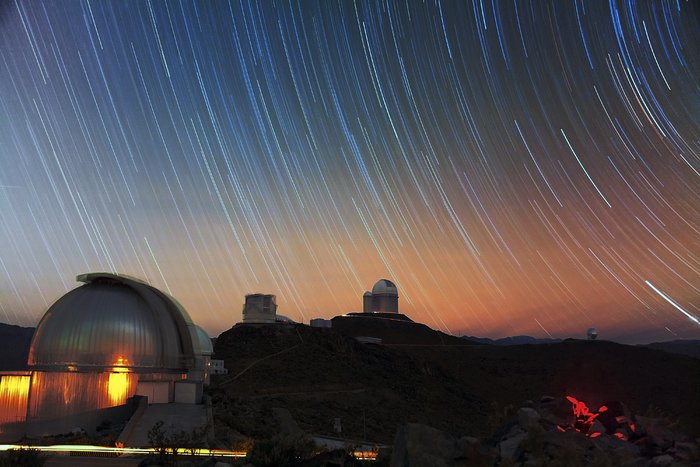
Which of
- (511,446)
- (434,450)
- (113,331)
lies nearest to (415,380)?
(113,331)

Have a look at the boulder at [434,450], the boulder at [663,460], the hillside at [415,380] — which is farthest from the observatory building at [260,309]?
the boulder at [663,460]

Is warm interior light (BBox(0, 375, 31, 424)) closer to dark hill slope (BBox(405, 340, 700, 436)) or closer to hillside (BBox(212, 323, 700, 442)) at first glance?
hillside (BBox(212, 323, 700, 442))

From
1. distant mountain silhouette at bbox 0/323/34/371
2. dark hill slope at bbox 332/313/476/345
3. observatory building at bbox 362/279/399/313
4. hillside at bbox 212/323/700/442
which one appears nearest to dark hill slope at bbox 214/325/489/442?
hillside at bbox 212/323/700/442

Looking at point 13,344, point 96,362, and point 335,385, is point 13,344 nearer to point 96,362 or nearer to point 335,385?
point 335,385

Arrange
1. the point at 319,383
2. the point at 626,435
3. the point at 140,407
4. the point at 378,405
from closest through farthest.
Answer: the point at 626,435, the point at 140,407, the point at 378,405, the point at 319,383

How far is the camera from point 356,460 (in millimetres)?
10609

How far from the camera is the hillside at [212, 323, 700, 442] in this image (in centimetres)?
3519

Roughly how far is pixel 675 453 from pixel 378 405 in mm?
32807

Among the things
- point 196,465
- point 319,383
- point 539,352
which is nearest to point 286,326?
point 319,383

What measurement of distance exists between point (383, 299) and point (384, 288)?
4.13ft

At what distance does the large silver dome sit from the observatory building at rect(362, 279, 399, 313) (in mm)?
57223

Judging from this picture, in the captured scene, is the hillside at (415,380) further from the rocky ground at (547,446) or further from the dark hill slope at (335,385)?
the rocky ground at (547,446)

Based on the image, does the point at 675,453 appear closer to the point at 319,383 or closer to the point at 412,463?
the point at 412,463

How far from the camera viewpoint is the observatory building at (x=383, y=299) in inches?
3233
